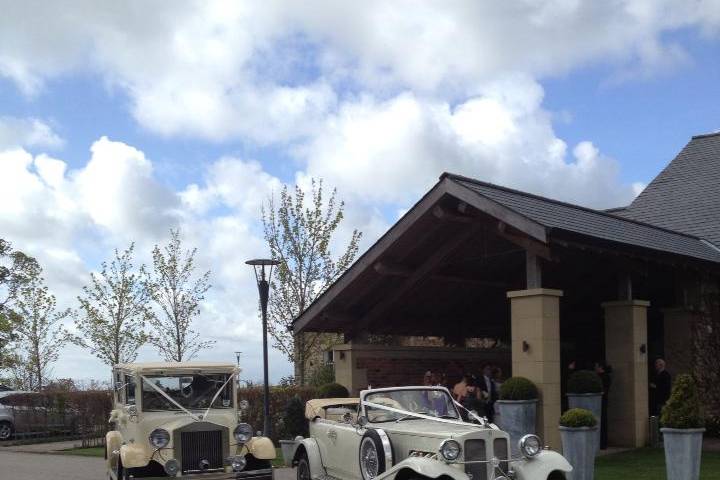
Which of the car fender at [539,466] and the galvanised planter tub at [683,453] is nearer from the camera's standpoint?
the car fender at [539,466]

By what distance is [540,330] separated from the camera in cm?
1452

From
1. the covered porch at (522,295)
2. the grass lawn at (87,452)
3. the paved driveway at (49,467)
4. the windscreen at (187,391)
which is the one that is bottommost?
the grass lawn at (87,452)

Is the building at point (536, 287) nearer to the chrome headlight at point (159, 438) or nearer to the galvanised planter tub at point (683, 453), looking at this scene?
the galvanised planter tub at point (683, 453)

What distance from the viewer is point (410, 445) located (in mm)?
10266

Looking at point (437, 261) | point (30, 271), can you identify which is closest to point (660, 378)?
point (437, 261)

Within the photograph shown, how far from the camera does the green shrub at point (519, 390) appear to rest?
46.8 feet

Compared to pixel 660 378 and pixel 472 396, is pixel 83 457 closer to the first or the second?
pixel 472 396

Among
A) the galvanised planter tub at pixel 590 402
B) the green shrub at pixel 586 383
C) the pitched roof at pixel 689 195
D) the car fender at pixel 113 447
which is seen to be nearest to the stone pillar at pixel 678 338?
the pitched roof at pixel 689 195

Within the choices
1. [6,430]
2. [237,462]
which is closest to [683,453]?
[237,462]

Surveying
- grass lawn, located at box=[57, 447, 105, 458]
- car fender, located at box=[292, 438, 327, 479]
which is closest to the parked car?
grass lawn, located at box=[57, 447, 105, 458]

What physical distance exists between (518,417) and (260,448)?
4.13m

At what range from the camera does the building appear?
14.7 meters

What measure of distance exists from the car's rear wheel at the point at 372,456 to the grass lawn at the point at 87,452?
11.7m

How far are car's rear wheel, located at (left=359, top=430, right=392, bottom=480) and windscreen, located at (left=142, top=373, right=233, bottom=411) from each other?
3.34 m
